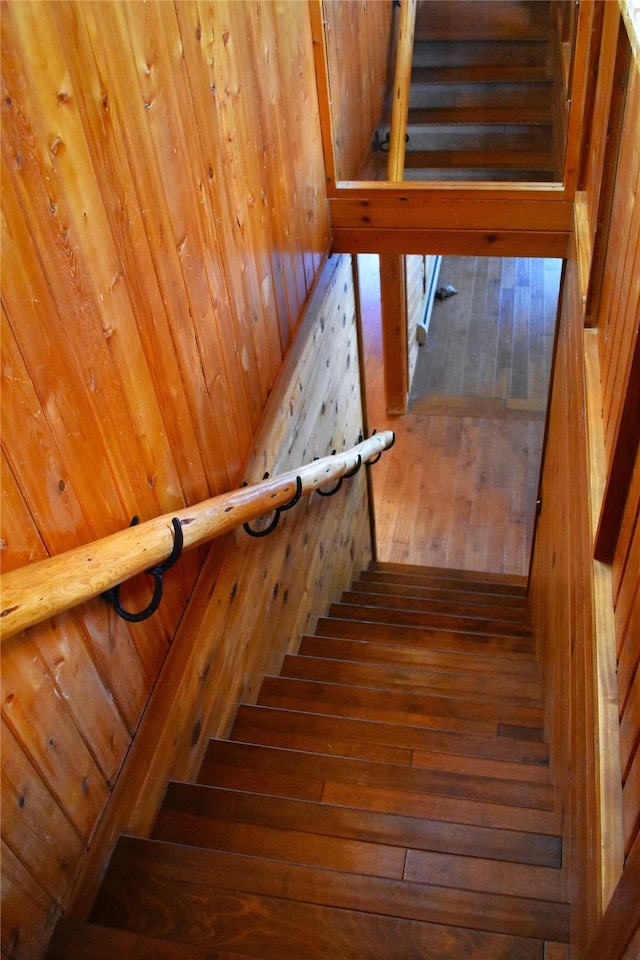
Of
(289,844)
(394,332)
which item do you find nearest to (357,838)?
(289,844)

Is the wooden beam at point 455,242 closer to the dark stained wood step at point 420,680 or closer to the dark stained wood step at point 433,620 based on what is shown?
the dark stained wood step at point 433,620

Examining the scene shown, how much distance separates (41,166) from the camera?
3.83ft

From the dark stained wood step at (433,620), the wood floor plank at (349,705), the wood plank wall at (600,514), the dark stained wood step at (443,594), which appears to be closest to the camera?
the wood plank wall at (600,514)

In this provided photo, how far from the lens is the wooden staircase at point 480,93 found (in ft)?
10.3

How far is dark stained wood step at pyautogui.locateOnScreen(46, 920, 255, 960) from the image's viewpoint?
1398mm

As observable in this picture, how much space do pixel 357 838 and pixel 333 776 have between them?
10.0 inches

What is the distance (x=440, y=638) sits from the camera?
3.15 m

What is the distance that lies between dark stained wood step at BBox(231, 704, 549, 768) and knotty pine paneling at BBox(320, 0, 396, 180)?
215 cm

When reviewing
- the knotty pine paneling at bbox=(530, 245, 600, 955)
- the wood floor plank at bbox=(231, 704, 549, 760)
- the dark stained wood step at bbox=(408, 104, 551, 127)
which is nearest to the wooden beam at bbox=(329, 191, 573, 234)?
the knotty pine paneling at bbox=(530, 245, 600, 955)

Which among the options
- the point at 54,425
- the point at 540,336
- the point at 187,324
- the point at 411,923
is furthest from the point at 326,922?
the point at 540,336

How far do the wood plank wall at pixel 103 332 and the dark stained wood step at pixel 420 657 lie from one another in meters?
1.15

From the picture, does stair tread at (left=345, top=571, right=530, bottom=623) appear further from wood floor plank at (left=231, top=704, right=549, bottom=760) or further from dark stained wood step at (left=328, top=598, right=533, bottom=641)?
wood floor plank at (left=231, top=704, right=549, bottom=760)

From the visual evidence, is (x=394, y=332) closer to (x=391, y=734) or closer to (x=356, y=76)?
(x=356, y=76)

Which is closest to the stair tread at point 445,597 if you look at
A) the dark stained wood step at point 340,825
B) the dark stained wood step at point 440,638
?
the dark stained wood step at point 440,638
